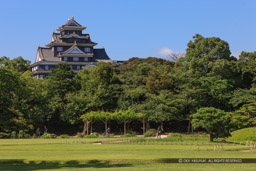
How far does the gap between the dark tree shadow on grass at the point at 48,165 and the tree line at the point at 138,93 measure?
26.9 metres

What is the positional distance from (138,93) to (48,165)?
34.5 metres

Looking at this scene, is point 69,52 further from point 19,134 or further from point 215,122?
point 215,122

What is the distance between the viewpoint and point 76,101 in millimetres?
54531

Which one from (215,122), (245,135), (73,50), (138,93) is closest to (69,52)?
(73,50)

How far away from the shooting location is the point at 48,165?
20391 mm

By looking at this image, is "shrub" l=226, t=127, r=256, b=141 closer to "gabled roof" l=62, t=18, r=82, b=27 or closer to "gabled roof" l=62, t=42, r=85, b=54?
"gabled roof" l=62, t=42, r=85, b=54

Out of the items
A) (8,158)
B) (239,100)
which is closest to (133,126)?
(239,100)

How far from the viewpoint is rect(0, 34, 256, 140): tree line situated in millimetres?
50312

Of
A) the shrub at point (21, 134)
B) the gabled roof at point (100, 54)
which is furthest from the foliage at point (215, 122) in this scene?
the gabled roof at point (100, 54)

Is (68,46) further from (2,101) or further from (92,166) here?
(92,166)

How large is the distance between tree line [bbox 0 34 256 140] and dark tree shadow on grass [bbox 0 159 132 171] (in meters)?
26.9

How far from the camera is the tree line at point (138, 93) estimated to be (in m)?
50.3

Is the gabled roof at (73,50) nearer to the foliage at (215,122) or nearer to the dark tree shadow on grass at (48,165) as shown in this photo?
the foliage at (215,122)

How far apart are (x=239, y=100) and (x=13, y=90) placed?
27.0m
